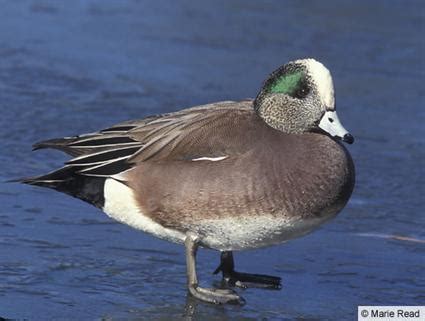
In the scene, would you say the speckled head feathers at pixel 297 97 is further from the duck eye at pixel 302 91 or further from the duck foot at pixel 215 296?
the duck foot at pixel 215 296

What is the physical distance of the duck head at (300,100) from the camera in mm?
5020

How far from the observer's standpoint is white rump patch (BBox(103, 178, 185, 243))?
16.5 feet

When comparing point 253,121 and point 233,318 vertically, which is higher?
point 253,121

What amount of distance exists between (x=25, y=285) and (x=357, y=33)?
5600 mm

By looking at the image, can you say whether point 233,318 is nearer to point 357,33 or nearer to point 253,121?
point 253,121

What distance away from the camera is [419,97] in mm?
8383

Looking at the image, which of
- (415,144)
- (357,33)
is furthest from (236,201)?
(357,33)

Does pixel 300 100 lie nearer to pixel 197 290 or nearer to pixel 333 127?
pixel 333 127

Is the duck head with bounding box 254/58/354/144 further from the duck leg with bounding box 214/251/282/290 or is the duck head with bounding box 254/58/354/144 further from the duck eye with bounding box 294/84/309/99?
the duck leg with bounding box 214/251/282/290

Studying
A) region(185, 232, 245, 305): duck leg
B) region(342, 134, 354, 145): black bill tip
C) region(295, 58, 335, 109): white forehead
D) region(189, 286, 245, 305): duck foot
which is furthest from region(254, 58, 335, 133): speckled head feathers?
region(189, 286, 245, 305): duck foot

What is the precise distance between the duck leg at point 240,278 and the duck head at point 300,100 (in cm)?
67

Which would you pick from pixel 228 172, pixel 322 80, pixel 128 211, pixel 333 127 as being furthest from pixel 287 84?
pixel 128 211

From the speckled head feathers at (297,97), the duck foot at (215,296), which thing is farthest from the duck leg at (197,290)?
the speckled head feathers at (297,97)

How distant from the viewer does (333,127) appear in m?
4.98
